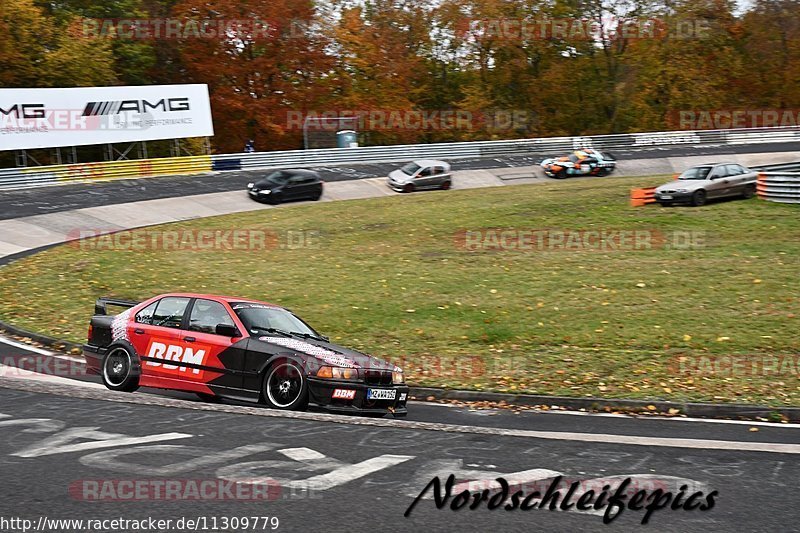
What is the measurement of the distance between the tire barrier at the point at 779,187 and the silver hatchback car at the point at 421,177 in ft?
44.7

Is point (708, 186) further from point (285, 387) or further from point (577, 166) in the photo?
point (285, 387)

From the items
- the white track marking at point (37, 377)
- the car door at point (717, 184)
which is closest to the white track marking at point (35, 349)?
the white track marking at point (37, 377)

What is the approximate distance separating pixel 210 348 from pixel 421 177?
93.4ft

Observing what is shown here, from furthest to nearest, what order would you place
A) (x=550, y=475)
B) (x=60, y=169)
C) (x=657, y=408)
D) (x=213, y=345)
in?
(x=60, y=169) < (x=657, y=408) < (x=213, y=345) < (x=550, y=475)

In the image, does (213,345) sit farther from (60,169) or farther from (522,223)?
(60,169)

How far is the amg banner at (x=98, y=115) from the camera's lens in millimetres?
37438

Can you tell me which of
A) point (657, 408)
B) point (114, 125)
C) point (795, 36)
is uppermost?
point (795, 36)

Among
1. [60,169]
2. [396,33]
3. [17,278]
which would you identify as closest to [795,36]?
[396,33]

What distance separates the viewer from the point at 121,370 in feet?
35.8

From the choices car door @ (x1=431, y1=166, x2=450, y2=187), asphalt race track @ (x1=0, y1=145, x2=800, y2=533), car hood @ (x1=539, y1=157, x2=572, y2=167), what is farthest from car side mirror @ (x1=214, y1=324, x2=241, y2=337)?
car hood @ (x1=539, y1=157, x2=572, y2=167)

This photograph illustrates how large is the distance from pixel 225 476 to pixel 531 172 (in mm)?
37605

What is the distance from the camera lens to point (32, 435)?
26.5 feet

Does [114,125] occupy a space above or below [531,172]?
above

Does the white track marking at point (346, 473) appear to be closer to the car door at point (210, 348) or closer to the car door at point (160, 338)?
the car door at point (210, 348)
